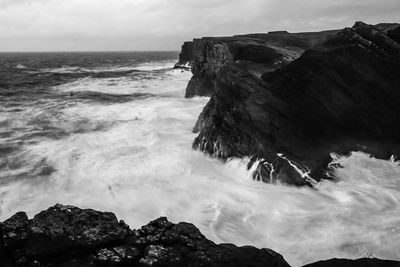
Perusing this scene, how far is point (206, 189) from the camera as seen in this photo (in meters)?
12.0

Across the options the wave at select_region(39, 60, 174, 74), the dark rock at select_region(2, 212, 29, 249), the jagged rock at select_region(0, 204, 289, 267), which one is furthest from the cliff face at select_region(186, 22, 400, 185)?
the wave at select_region(39, 60, 174, 74)

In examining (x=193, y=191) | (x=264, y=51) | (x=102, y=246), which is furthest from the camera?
(x=264, y=51)

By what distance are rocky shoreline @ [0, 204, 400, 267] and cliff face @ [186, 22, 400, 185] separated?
6.39 metres

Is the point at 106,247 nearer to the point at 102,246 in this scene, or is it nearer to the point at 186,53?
the point at 102,246

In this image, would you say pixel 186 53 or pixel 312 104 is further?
pixel 186 53

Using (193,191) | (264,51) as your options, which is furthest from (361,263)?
(264,51)

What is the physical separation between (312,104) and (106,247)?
34.7 ft

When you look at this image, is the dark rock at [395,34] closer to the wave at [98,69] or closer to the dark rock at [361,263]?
the dark rock at [361,263]

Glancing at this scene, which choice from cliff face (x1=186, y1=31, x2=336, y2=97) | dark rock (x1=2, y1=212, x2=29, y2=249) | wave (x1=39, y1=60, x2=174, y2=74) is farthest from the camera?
wave (x1=39, y1=60, x2=174, y2=74)

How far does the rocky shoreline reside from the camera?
6.00 metres

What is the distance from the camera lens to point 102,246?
6309 mm

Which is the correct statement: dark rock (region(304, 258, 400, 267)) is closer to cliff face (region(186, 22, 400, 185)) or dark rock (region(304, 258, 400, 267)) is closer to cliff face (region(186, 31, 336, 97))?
cliff face (region(186, 22, 400, 185))

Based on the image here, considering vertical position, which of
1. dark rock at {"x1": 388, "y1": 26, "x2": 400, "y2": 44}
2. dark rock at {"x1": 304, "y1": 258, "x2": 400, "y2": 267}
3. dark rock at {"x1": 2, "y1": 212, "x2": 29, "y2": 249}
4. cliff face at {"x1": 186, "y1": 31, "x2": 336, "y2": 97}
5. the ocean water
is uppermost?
dark rock at {"x1": 388, "y1": 26, "x2": 400, "y2": 44}

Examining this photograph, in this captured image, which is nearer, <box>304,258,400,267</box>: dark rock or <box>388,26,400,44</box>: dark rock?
<box>304,258,400,267</box>: dark rock
